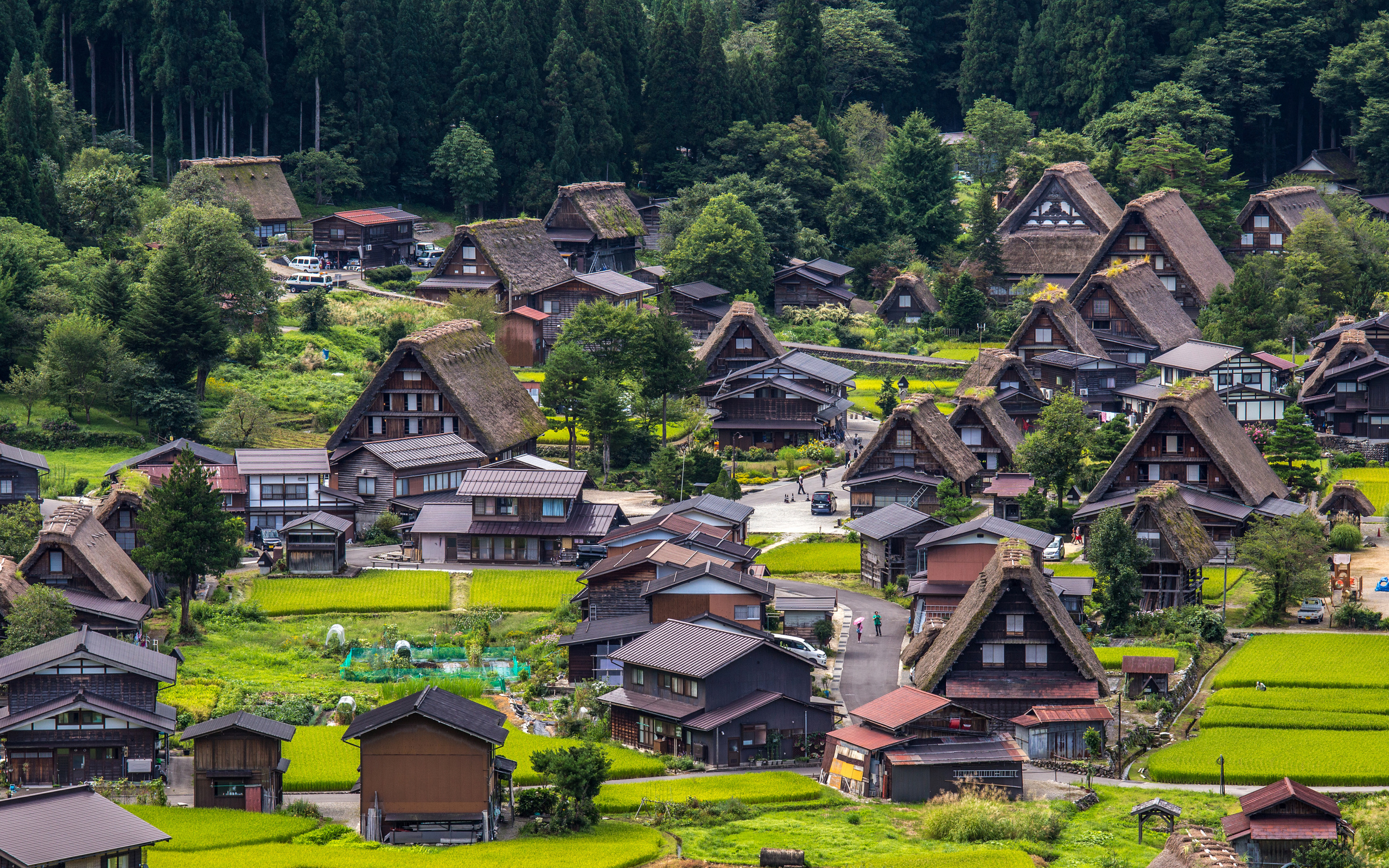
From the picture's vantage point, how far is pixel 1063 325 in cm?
7950

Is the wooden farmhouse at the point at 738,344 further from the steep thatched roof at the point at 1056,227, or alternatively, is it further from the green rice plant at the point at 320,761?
the green rice plant at the point at 320,761

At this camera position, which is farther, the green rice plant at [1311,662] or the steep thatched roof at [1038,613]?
the green rice plant at [1311,662]

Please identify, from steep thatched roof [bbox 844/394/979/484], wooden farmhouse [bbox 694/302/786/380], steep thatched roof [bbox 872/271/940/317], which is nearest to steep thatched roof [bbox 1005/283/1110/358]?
wooden farmhouse [bbox 694/302/786/380]

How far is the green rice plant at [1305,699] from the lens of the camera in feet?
161

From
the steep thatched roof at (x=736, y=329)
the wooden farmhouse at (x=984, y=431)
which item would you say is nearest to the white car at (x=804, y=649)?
the wooden farmhouse at (x=984, y=431)

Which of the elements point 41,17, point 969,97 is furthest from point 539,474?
point 969,97

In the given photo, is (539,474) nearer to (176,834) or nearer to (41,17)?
(176,834)

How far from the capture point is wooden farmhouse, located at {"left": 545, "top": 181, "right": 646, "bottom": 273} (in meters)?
93.6

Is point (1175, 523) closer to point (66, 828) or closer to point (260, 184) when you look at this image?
point (66, 828)

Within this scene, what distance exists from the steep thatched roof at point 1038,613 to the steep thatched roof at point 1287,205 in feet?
159

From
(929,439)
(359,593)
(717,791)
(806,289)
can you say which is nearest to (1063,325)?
(929,439)

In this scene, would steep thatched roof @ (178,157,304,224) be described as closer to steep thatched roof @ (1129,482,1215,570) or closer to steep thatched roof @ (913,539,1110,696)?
steep thatched roof @ (1129,482,1215,570)

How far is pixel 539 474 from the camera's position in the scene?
213 feet

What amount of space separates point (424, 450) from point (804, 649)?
1958cm
